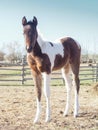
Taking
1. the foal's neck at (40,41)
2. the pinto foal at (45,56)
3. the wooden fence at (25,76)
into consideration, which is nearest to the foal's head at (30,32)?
the pinto foal at (45,56)

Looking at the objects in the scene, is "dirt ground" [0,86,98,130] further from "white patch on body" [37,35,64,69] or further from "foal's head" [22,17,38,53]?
"foal's head" [22,17,38,53]

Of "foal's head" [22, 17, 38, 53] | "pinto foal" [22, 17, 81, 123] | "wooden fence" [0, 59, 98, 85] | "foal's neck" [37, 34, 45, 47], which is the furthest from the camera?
"wooden fence" [0, 59, 98, 85]

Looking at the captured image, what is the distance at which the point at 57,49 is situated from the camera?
6312 millimetres

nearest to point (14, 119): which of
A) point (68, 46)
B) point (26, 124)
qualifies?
point (26, 124)

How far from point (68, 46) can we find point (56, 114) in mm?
1551

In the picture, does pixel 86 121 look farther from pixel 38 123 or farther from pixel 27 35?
pixel 27 35

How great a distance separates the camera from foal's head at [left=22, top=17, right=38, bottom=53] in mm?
5547

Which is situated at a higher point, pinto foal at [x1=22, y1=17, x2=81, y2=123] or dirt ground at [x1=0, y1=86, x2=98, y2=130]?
pinto foal at [x1=22, y1=17, x2=81, y2=123]

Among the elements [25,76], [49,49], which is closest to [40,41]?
[49,49]

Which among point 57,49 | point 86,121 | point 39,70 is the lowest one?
point 86,121

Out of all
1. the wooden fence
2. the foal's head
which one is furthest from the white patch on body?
the wooden fence

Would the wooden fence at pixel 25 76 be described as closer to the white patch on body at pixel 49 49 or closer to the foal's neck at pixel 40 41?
the white patch on body at pixel 49 49

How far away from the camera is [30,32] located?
5613mm

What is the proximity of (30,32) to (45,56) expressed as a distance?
Answer: 1.97 feet
